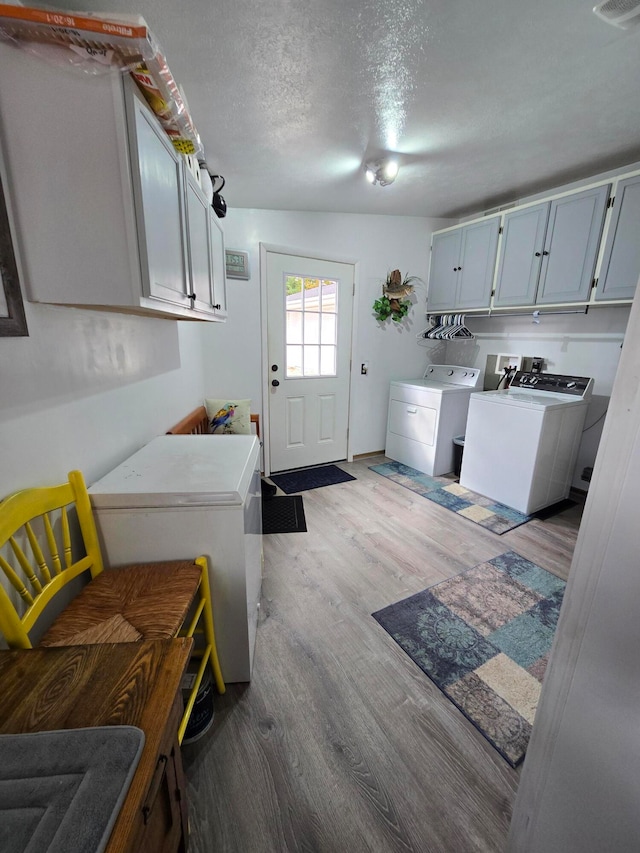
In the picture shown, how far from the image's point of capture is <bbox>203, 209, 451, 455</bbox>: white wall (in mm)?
2988

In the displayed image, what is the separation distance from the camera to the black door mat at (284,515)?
2496 mm

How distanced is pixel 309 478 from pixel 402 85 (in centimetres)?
280

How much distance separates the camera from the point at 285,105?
1.65m

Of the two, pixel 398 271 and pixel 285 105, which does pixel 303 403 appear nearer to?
pixel 398 271

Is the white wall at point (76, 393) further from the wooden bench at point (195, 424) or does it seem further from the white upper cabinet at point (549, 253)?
the white upper cabinet at point (549, 253)

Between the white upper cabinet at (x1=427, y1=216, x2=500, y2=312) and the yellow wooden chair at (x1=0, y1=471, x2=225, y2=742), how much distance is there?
323 cm

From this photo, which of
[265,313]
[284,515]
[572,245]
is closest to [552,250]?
[572,245]

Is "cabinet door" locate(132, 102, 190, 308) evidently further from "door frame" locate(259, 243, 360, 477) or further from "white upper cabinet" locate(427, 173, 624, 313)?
"white upper cabinet" locate(427, 173, 624, 313)

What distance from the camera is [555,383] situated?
2936 millimetres

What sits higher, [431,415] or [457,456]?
[431,415]

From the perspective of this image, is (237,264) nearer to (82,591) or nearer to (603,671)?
(82,591)

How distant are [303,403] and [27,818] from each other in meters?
3.07

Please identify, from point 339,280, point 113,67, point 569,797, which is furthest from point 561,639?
point 339,280

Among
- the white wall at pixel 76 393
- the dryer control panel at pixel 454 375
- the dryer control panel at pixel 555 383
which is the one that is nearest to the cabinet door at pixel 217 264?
the white wall at pixel 76 393
